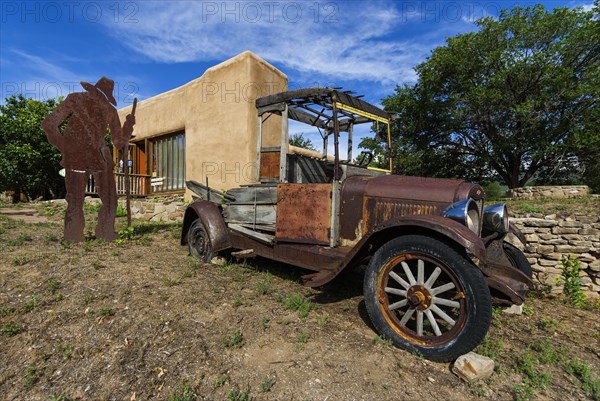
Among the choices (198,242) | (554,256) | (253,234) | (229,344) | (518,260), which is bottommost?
(229,344)

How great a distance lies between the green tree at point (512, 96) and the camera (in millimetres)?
12141

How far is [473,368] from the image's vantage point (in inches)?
92.1

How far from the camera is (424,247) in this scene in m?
2.65

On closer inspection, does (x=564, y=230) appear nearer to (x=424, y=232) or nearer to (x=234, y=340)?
(x=424, y=232)

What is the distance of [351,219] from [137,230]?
555 centimetres

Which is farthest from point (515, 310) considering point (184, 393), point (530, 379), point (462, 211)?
point (184, 393)

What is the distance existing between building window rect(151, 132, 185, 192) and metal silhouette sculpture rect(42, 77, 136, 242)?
185 inches

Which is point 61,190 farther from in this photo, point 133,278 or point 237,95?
point 133,278

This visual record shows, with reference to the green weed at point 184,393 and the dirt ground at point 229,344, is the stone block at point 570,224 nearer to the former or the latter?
the dirt ground at point 229,344

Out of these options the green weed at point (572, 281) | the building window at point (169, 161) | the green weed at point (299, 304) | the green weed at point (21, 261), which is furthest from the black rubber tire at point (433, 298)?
the building window at point (169, 161)

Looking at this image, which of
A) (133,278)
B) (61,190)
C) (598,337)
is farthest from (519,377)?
(61,190)

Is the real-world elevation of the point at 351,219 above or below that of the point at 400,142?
below

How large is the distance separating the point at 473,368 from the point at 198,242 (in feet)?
13.7

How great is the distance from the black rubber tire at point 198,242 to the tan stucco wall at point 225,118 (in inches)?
124
